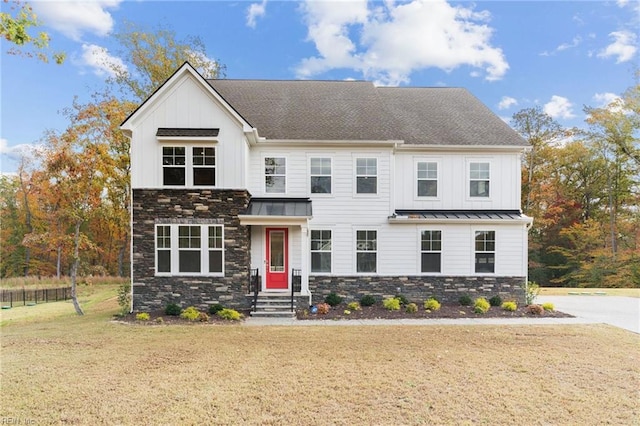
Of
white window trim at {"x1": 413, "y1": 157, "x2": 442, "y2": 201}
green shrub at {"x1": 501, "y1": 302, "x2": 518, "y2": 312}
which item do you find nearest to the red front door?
white window trim at {"x1": 413, "y1": 157, "x2": 442, "y2": 201}

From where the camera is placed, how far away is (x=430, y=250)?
14023 millimetres

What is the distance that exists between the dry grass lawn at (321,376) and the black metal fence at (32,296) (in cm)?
1292

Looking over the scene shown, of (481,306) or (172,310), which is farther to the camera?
(481,306)

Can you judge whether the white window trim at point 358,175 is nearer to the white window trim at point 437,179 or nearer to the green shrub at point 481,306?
the white window trim at point 437,179

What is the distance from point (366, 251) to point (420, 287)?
260cm

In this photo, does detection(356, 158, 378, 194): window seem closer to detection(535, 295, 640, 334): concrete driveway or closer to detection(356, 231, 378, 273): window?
detection(356, 231, 378, 273): window

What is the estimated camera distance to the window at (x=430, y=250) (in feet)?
45.9

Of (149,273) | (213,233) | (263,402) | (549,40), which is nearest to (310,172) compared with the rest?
(213,233)

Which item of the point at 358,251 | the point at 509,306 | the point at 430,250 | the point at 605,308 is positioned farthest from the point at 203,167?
the point at 605,308

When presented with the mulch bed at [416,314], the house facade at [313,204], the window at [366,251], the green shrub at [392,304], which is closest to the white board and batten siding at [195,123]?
the house facade at [313,204]

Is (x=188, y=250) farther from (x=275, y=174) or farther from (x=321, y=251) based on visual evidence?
(x=321, y=251)

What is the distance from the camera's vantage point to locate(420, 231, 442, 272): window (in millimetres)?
13992

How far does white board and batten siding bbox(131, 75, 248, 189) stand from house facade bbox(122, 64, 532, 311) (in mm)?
39

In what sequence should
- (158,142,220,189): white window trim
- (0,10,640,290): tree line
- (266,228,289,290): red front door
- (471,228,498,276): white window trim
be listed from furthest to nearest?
(0,10,640,290): tree line
(471,228,498,276): white window trim
(266,228,289,290): red front door
(158,142,220,189): white window trim
